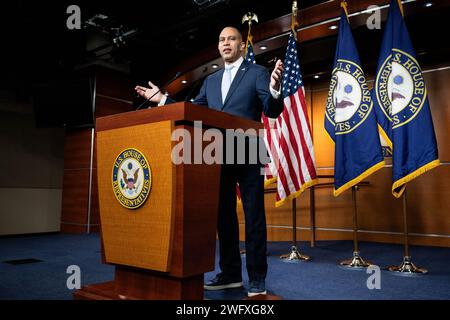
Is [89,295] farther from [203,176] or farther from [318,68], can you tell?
[318,68]

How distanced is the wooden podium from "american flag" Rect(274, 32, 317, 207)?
2.00m

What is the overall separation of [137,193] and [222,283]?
884 mm

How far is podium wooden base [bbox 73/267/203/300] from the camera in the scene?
142 centimetres

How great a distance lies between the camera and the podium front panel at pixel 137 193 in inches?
54.2

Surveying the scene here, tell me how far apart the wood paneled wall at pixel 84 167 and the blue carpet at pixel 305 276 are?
2.21 meters

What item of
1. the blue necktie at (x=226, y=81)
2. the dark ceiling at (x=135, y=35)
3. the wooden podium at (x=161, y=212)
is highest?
the dark ceiling at (x=135, y=35)

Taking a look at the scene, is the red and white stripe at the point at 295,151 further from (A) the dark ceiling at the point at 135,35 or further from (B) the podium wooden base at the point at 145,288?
(B) the podium wooden base at the point at 145,288

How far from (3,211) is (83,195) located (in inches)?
49.2

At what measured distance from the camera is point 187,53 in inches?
247

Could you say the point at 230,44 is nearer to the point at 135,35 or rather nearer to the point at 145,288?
the point at 145,288

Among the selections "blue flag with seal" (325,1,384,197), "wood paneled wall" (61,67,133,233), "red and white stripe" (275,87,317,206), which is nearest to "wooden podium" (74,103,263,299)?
"blue flag with seal" (325,1,384,197)

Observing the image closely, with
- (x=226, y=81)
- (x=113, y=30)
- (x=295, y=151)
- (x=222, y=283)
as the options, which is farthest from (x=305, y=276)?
(x=113, y=30)

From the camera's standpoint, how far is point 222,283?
204cm

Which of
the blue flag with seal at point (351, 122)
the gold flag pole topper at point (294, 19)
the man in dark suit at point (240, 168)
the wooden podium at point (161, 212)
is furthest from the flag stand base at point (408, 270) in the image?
the gold flag pole topper at point (294, 19)
